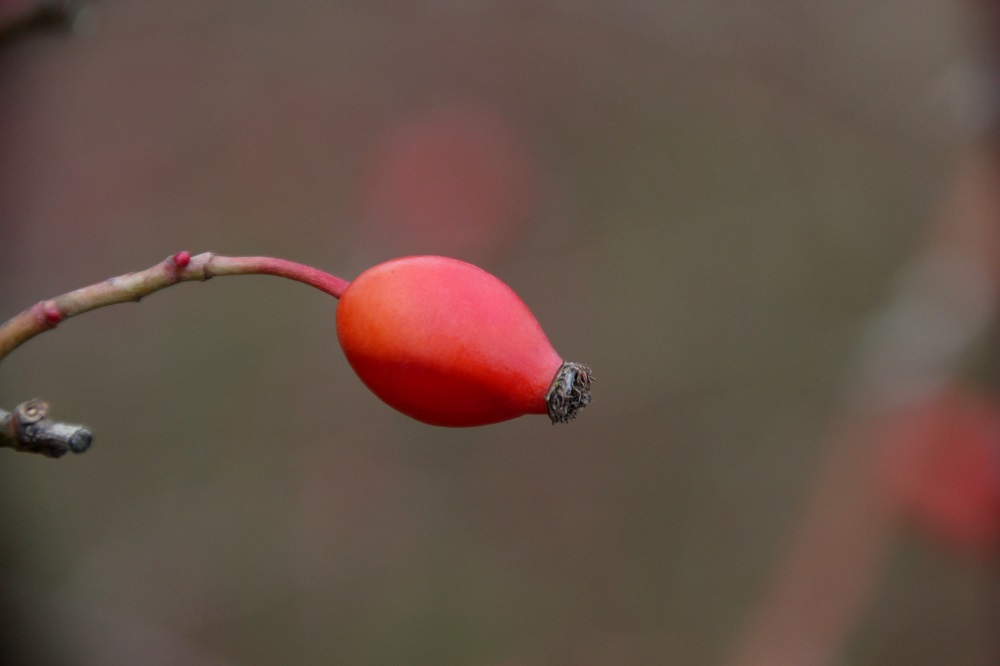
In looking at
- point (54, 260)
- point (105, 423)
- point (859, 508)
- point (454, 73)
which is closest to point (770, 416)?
point (859, 508)

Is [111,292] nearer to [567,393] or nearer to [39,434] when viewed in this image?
[39,434]

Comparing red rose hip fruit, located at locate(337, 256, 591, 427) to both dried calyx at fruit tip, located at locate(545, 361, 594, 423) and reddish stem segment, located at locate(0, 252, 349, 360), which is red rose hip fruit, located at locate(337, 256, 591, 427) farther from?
reddish stem segment, located at locate(0, 252, 349, 360)

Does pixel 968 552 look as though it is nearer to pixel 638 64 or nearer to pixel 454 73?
pixel 638 64

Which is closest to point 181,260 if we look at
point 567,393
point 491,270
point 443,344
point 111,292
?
point 111,292

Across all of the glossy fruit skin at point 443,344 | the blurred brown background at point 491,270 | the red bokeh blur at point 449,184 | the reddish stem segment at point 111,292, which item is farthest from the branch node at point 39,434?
the red bokeh blur at point 449,184

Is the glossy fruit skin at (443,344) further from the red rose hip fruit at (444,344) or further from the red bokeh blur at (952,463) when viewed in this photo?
the red bokeh blur at (952,463)

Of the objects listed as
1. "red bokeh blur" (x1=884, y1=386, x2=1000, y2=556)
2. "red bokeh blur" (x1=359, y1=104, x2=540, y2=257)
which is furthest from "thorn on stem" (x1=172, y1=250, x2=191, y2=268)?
"red bokeh blur" (x1=884, y1=386, x2=1000, y2=556)

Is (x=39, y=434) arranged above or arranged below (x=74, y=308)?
below
